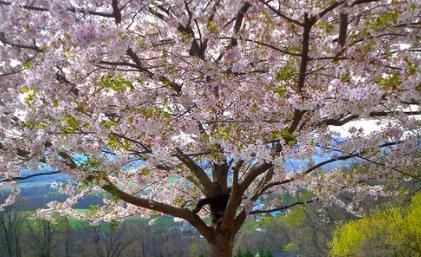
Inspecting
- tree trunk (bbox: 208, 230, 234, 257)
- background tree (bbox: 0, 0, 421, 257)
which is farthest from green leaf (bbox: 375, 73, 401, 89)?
tree trunk (bbox: 208, 230, 234, 257)

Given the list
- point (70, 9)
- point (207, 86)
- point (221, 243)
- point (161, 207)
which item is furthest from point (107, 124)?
point (221, 243)

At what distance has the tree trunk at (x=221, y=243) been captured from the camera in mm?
6129

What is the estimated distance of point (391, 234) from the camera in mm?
18797

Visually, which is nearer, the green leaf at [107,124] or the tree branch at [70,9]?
the tree branch at [70,9]

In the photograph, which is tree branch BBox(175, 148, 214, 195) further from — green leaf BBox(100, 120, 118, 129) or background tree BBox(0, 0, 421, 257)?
green leaf BBox(100, 120, 118, 129)

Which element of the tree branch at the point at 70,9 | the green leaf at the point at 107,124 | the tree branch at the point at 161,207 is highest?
the tree branch at the point at 70,9

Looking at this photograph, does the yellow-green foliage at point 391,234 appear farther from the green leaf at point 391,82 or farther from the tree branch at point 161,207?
the green leaf at point 391,82

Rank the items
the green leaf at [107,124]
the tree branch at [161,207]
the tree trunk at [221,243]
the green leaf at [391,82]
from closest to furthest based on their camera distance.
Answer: the green leaf at [391,82] → the green leaf at [107,124] → the tree branch at [161,207] → the tree trunk at [221,243]

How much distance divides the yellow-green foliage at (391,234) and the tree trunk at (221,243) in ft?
44.8

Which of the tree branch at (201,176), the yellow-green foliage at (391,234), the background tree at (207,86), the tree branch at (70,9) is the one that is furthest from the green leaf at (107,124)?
the yellow-green foliage at (391,234)

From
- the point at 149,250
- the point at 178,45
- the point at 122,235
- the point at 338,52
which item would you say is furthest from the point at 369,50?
the point at 149,250

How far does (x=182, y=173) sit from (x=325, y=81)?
2.40 metres

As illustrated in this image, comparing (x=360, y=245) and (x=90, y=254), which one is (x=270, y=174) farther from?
(x=90, y=254)

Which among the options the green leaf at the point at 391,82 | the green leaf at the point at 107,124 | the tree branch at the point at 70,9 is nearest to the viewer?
the green leaf at the point at 391,82
